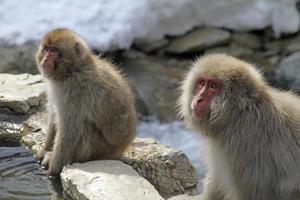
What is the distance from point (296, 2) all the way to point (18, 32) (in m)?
3.57

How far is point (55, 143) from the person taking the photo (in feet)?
16.1

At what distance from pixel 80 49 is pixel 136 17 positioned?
4.45m

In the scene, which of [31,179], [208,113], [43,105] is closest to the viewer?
[208,113]

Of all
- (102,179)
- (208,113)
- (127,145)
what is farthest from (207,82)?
(127,145)

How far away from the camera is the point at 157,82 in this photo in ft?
29.2

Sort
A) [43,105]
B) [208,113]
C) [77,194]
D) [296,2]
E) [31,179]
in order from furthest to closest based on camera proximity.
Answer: [296,2] < [43,105] < [31,179] < [77,194] < [208,113]

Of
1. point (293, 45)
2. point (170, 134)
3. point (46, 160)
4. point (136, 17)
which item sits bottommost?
point (170, 134)

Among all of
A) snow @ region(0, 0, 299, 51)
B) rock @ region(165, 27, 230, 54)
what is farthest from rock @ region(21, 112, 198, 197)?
rock @ region(165, 27, 230, 54)

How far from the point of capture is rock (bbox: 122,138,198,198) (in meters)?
4.80

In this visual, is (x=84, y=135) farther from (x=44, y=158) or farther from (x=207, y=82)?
(x=207, y=82)

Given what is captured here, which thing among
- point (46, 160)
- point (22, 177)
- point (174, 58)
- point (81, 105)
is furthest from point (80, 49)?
point (174, 58)

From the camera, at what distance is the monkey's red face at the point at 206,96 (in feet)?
12.1

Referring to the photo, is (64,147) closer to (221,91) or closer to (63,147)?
(63,147)

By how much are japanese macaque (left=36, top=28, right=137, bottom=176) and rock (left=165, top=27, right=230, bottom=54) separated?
433 centimetres
